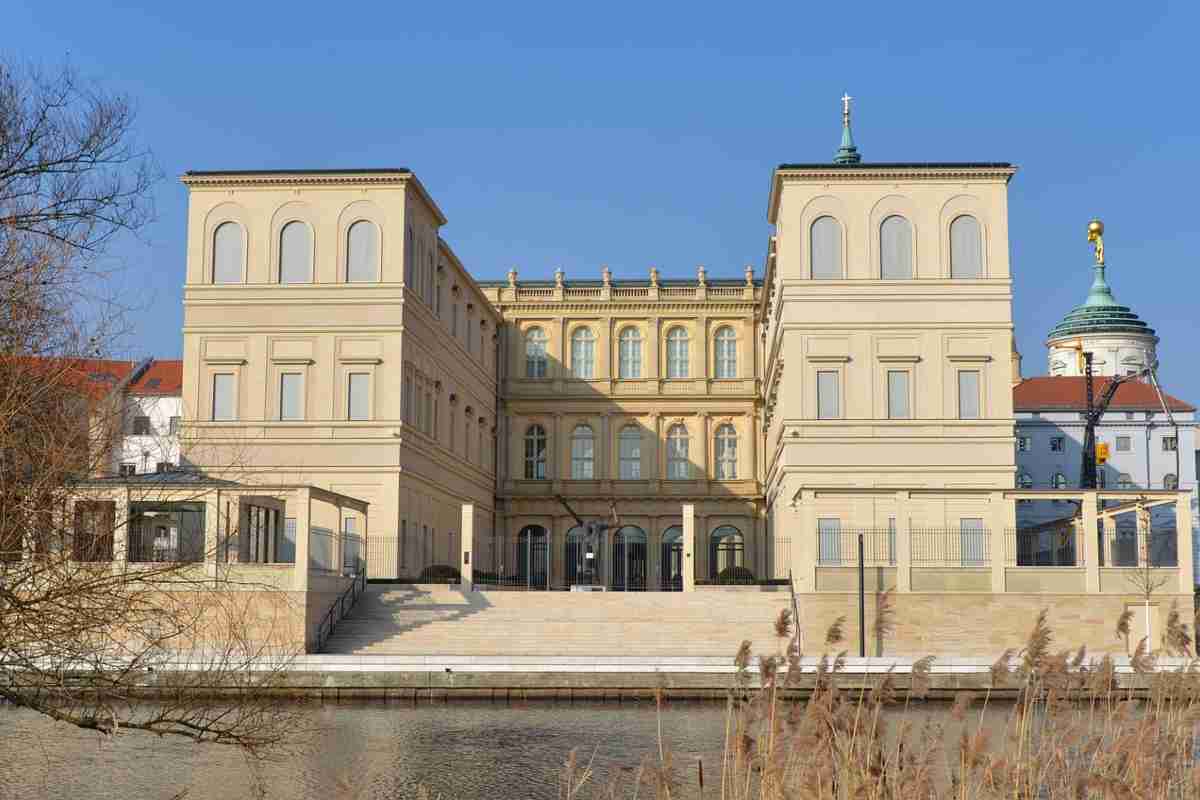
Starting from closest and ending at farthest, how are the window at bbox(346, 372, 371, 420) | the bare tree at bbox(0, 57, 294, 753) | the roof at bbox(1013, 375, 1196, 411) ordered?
the bare tree at bbox(0, 57, 294, 753) < the window at bbox(346, 372, 371, 420) < the roof at bbox(1013, 375, 1196, 411)

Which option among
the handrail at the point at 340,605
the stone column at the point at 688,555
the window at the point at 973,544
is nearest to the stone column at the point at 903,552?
the window at the point at 973,544

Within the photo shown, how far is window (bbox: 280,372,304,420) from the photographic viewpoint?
146 feet

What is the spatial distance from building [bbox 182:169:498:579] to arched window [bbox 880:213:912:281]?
1449 cm

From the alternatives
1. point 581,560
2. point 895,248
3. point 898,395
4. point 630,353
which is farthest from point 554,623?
point 630,353

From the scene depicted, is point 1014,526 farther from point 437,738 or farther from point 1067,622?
point 437,738

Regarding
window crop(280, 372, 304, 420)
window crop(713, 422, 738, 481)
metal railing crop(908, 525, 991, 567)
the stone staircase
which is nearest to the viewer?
the stone staircase

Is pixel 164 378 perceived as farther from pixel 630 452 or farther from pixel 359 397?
pixel 359 397

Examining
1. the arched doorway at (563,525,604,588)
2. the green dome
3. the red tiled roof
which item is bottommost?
the arched doorway at (563,525,604,588)

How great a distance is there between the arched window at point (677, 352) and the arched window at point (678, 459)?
284 centimetres

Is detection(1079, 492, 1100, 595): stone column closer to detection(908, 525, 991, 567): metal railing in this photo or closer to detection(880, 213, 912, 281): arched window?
detection(908, 525, 991, 567): metal railing

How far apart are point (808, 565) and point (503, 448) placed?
30.2 metres

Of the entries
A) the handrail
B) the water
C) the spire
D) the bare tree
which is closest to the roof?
the spire

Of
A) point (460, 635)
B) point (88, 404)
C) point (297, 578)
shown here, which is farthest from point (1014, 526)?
point (88, 404)

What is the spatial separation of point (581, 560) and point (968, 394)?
864 inches
